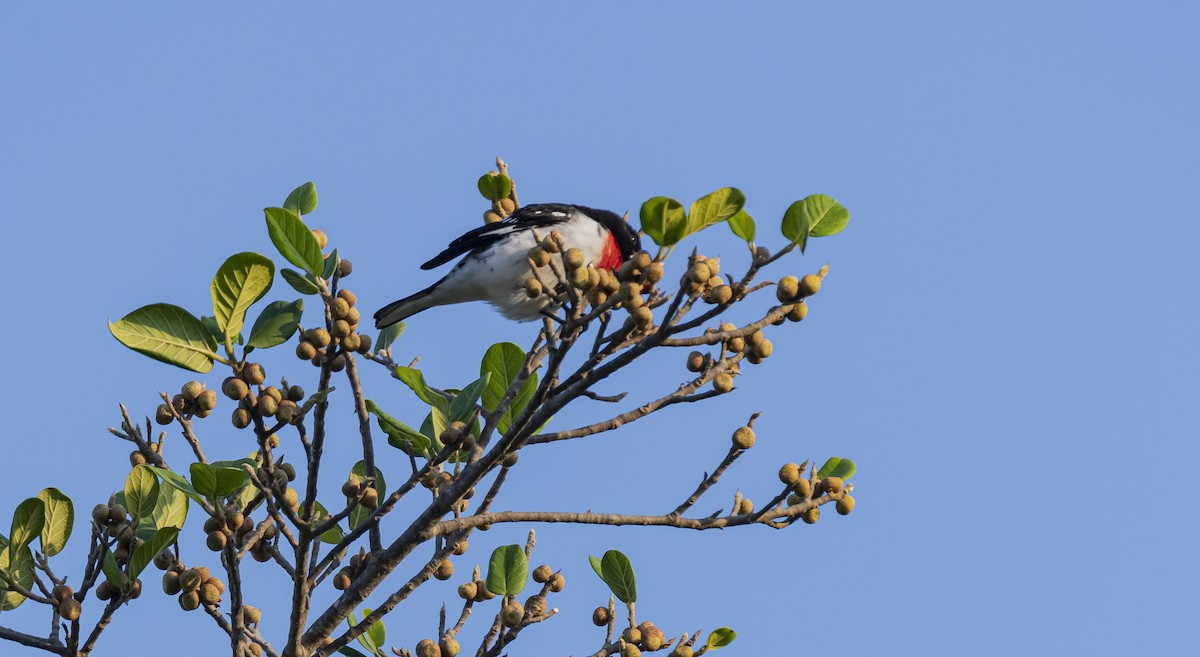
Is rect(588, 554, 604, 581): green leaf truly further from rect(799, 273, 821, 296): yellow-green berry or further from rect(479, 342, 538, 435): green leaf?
rect(799, 273, 821, 296): yellow-green berry

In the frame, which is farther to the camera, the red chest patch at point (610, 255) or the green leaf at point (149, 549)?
the red chest patch at point (610, 255)

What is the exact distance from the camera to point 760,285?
10.7 ft

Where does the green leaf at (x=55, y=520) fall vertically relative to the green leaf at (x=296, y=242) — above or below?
below

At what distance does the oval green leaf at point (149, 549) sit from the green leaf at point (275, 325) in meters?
0.57

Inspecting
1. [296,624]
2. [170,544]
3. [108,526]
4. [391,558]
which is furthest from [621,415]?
[108,526]

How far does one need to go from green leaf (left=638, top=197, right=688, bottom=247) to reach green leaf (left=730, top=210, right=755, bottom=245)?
0.79 feet

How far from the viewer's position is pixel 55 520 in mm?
3486

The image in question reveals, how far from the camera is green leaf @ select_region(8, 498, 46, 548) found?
341 centimetres

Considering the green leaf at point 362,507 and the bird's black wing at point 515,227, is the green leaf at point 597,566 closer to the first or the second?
the green leaf at point 362,507

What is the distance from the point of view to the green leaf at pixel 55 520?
11.4ft

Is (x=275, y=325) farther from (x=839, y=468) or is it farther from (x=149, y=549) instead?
(x=839, y=468)

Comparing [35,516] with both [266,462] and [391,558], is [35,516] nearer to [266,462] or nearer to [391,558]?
[266,462]

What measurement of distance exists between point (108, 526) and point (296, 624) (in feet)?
2.36

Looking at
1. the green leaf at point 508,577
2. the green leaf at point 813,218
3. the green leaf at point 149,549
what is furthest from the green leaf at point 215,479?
the green leaf at point 813,218
